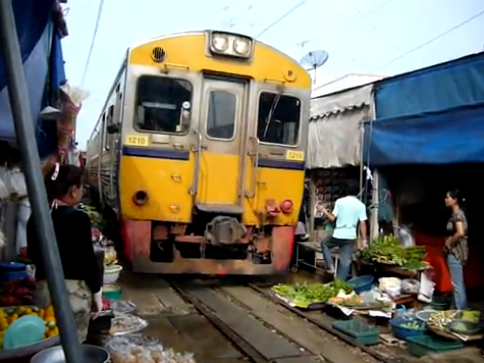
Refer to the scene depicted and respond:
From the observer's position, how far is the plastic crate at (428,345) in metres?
5.25

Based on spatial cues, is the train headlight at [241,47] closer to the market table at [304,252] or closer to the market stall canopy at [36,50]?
the market stall canopy at [36,50]

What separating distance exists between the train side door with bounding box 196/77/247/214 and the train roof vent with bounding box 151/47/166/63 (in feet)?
2.18

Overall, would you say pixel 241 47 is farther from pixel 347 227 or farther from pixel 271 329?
pixel 271 329

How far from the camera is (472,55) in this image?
6.31 meters

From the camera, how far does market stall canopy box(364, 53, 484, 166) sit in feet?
20.2

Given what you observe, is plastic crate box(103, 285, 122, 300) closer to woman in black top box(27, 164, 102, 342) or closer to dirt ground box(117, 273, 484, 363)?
dirt ground box(117, 273, 484, 363)

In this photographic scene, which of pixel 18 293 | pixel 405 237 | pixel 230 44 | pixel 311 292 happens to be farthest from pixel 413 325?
pixel 230 44

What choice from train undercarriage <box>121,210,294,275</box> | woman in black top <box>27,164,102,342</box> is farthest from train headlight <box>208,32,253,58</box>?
woman in black top <box>27,164,102,342</box>

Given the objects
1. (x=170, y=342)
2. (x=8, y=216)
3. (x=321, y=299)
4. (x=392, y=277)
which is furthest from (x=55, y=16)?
(x=392, y=277)

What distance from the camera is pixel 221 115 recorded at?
7660 millimetres

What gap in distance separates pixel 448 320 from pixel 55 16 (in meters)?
4.71

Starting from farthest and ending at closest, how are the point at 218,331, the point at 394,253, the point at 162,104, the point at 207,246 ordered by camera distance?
the point at 207,246, the point at 162,104, the point at 394,253, the point at 218,331

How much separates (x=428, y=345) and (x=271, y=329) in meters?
1.64

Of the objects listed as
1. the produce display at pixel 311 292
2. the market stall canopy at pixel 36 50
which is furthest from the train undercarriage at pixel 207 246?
the market stall canopy at pixel 36 50
